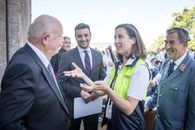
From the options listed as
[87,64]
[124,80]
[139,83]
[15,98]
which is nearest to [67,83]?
[87,64]

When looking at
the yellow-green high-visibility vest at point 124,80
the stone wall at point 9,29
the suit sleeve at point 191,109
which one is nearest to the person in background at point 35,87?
the yellow-green high-visibility vest at point 124,80

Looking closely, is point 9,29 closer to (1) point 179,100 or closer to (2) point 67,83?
(2) point 67,83

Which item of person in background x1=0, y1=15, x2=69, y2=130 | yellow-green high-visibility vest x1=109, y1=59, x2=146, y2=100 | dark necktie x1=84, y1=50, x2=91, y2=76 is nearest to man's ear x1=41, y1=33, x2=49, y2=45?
person in background x1=0, y1=15, x2=69, y2=130

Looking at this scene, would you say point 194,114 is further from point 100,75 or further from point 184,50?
point 100,75

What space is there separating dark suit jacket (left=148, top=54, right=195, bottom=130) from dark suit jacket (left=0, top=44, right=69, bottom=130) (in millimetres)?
1185

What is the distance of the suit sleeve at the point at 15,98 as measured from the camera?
2.10m

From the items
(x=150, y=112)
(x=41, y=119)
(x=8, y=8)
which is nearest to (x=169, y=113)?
(x=150, y=112)

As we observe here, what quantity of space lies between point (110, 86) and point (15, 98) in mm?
1227

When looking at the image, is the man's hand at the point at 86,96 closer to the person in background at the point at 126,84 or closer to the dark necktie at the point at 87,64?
the person in background at the point at 126,84

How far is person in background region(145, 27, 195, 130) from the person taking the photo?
2990 mm

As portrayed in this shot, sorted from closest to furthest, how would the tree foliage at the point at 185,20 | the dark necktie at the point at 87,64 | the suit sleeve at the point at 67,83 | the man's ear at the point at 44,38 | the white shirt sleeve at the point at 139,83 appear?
the man's ear at the point at 44,38, the white shirt sleeve at the point at 139,83, the suit sleeve at the point at 67,83, the dark necktie at the point at 87,64, the tree foliage at the point at 185,20

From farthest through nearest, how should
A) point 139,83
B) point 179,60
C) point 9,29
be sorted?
1. point 9,29
2. point 179,60
3. point 139,83

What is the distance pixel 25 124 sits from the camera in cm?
226

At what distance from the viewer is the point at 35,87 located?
7.20 ft
